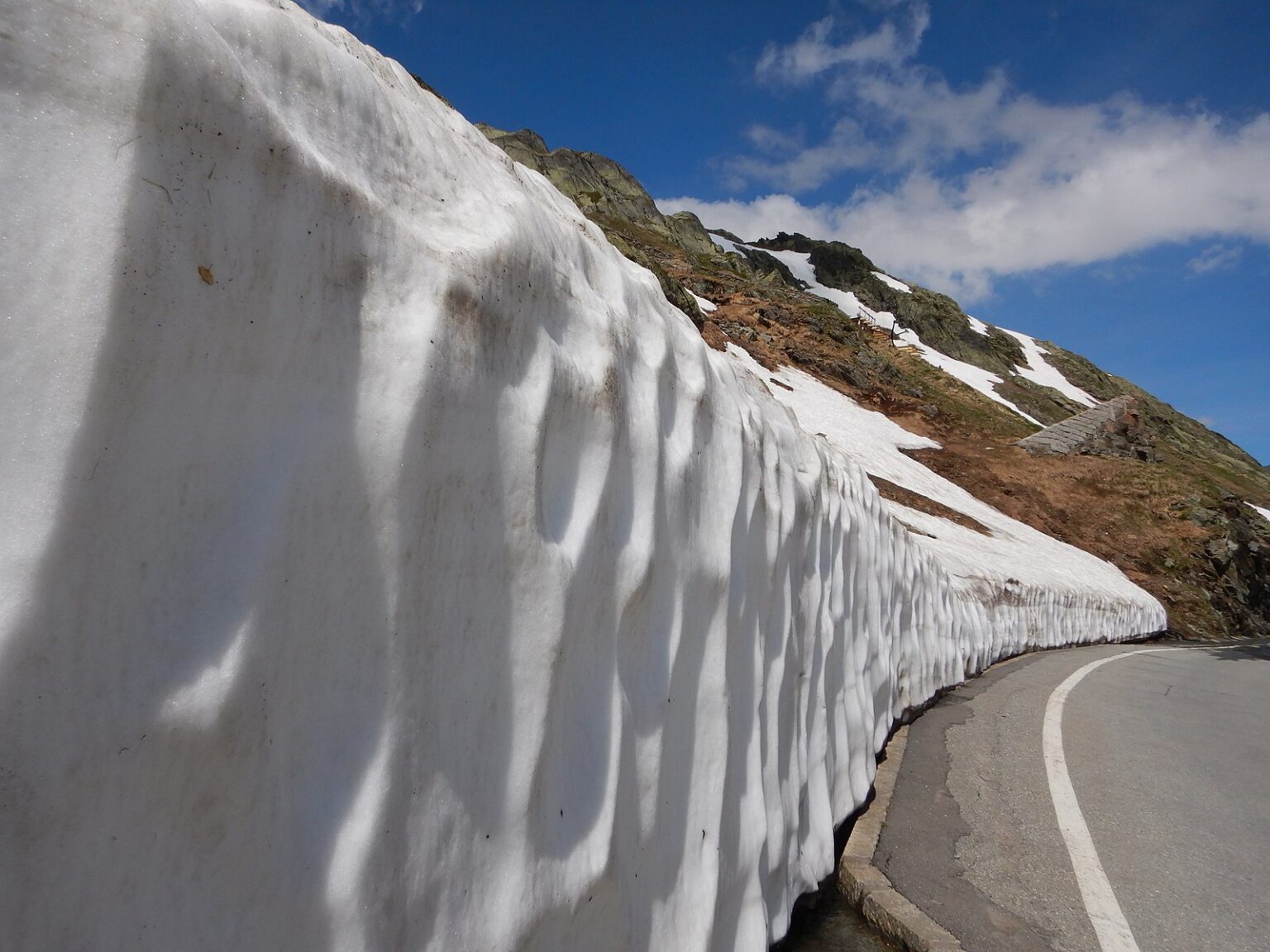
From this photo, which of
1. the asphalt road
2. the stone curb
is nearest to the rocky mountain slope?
the asphalt road

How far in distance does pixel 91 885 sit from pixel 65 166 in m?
1.06

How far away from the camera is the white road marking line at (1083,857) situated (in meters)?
2.96

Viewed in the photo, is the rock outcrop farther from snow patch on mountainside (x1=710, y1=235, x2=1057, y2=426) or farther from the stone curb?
the stone curb

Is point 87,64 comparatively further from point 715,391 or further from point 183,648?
point 715,391

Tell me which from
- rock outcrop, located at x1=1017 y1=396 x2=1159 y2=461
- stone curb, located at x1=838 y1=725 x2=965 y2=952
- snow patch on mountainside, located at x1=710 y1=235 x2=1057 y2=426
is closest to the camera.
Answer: stone curb, located at x1=838 y1=725 x2=965 y2=952

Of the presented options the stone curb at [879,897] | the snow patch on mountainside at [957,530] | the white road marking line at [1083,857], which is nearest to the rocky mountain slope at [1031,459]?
the snow patch on mountainside at [957,530]

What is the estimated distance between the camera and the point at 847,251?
69.3 metres

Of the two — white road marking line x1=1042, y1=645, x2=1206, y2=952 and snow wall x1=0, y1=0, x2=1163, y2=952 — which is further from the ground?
snow wall x1=0, y1=0, x2=1163, y2=952

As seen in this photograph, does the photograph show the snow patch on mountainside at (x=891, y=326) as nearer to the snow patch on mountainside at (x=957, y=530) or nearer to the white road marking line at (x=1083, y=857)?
the snow patch on mountainside at (x=957, y=530)

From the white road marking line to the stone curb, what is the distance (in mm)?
688

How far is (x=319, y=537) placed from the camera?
1.36 m

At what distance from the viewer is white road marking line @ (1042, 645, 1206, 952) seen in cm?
296

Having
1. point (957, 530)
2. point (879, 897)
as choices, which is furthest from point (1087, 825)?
point (957, 530)

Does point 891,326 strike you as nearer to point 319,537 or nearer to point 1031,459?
point 1031,459
